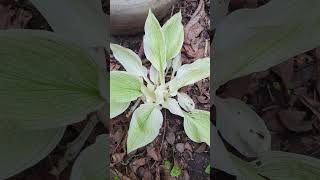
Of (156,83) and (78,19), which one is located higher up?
(78,19)

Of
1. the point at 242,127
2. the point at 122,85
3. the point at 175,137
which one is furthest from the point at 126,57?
the point at 242,127

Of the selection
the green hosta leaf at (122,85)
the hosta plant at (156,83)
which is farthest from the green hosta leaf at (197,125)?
the green hosta leaf at (122,85)

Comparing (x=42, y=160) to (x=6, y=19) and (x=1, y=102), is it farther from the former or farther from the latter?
(x=6, y=19)

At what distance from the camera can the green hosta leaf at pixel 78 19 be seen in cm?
86

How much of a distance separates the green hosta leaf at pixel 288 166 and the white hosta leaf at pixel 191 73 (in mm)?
220

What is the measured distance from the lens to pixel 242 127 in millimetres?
947

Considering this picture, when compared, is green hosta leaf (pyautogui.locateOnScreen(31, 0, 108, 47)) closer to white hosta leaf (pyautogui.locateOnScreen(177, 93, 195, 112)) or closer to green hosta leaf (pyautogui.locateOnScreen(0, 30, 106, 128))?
green hosta leaf (pyautogui.locateOnScreen(0, 30, 106, 128))

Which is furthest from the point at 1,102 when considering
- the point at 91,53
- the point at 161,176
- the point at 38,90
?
the point at 161,176

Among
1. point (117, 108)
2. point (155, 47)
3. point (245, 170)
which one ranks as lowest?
point (245, 170)

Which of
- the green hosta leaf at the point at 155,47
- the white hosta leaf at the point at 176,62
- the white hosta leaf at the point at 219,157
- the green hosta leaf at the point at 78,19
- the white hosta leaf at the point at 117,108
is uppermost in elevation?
the green hosta leaf at the point at 78,19

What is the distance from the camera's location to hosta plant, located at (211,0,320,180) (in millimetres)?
875

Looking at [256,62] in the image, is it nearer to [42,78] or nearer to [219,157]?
[219,157]

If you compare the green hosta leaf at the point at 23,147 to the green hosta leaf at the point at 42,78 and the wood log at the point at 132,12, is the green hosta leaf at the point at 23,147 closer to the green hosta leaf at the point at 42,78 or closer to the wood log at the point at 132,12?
the green hosta leaf at the point at 42,78

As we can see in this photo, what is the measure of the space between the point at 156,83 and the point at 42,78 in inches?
7.6
